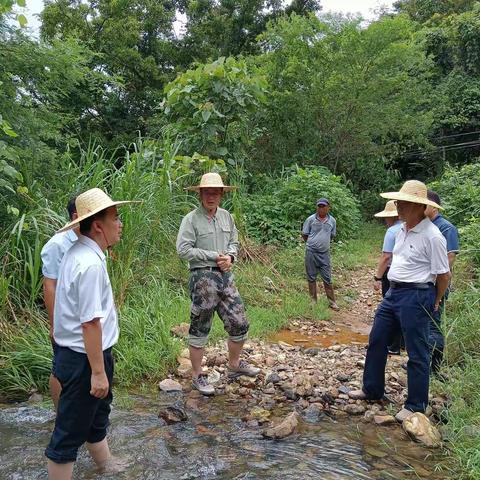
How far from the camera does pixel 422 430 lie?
3674 millimetres

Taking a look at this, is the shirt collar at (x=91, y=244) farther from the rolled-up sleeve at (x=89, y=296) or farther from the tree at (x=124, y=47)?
the tree at (x=124, y=47)

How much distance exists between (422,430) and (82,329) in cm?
254

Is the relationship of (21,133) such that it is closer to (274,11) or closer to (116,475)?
(116,475)

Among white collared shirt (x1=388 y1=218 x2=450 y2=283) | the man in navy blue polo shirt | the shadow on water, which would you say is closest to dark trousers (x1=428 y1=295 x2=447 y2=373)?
the man in navy blue polo shirt

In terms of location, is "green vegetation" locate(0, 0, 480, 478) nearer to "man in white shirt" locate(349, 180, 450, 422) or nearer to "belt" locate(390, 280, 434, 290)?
"man in white shirt" locate(349, 180, 450, 422)

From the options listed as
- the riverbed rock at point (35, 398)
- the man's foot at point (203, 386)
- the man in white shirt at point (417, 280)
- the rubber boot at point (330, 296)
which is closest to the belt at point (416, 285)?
the man in white shirt at point (417, 280)

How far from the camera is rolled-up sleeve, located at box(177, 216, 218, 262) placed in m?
4.40

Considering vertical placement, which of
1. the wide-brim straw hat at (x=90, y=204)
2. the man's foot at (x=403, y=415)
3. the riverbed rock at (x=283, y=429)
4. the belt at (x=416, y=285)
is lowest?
the riverbed rock at (x=283, y=429)

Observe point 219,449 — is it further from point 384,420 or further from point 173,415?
point 384,420

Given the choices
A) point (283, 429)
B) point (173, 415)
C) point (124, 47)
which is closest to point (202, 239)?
point (173, 415)

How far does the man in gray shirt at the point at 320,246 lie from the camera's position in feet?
25.7

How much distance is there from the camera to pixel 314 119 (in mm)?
15148

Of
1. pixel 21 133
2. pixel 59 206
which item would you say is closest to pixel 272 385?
pixel 59 206

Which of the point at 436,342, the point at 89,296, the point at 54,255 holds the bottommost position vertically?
the point at 436,342
